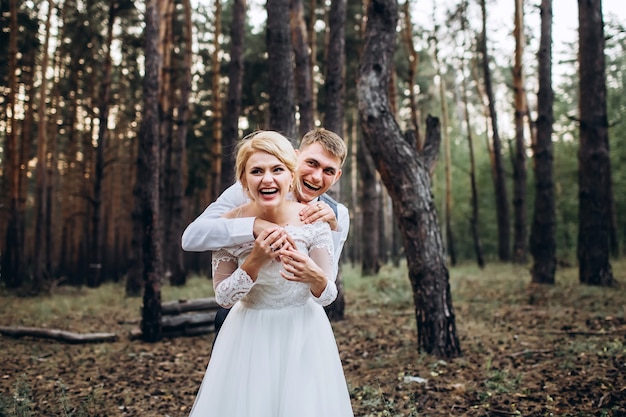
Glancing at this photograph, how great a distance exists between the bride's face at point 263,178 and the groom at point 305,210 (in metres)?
0.13

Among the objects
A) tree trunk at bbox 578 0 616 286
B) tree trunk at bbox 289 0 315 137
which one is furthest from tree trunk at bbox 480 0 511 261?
tree trunk at bbox 289 0 315 137

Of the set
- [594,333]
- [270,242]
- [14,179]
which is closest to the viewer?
[270,242]

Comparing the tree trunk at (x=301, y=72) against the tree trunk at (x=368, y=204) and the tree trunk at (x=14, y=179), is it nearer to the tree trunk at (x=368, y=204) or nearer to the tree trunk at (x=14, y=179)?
the tree trunk at (x=368, y=204)

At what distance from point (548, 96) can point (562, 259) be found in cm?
787

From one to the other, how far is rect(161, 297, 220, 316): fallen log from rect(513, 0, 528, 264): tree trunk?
11.5 m

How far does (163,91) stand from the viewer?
15.2m

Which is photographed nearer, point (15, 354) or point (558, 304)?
point (15, 354)

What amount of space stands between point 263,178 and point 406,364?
4.49 m

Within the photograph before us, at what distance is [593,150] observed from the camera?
11016mm

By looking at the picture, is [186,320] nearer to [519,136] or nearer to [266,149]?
[266,149]

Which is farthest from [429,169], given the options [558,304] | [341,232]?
[558,304]

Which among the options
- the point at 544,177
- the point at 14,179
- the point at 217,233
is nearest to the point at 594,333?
the point at 217,233

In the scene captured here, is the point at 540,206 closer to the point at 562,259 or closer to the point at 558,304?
the point at 558,304

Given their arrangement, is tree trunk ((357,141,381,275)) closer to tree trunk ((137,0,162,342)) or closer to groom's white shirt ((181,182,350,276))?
tree trunk ((137,0,162,342))
